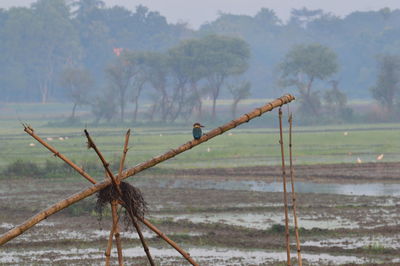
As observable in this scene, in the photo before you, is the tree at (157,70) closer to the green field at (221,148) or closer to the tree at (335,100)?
the tree at (335,100)

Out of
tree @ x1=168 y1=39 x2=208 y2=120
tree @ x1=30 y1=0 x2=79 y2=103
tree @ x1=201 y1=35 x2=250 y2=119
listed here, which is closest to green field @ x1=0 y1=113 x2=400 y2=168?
tree @ x1=168 y1=39 x2=208 y2=120

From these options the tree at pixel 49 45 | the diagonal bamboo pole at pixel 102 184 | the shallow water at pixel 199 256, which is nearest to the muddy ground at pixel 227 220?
the shallow water at pixel 199 256

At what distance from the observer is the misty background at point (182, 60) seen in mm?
70938

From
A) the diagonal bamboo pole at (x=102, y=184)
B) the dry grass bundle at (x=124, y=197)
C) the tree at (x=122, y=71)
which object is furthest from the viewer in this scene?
the tree at (x=122, y=71)

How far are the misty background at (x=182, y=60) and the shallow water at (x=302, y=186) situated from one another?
40849mm

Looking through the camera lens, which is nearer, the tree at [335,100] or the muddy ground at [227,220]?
the muddy ground at [227,220]

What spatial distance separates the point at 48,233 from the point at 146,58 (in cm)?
5626

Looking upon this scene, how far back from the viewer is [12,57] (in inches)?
3553

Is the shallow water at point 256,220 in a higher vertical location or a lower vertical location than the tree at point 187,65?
lower

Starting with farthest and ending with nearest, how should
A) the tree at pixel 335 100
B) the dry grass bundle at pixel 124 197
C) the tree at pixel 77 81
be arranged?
the tree at pixel 77 81 < the tree at pixel 335 100 < the dry grass bundle at pixel 124 197

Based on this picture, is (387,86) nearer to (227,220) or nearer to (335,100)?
(335,100)

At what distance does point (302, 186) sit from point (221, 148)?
55.1ft

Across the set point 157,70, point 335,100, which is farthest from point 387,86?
point 157,70

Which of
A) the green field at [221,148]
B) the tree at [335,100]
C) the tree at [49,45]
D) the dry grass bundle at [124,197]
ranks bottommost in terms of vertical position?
the green field at [221,148]
